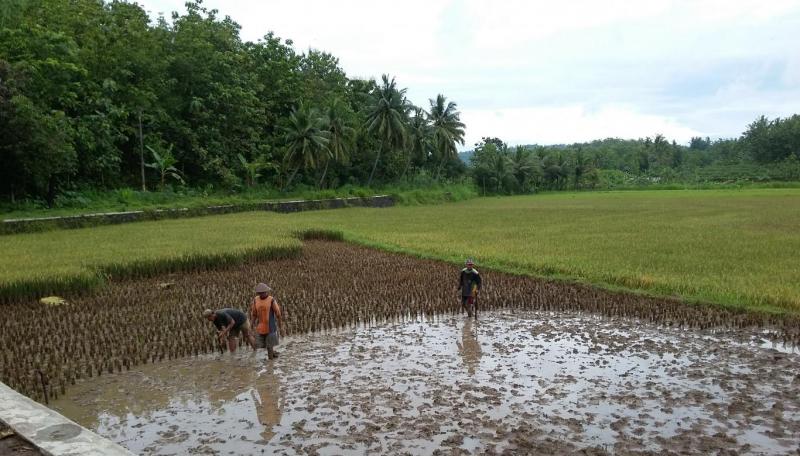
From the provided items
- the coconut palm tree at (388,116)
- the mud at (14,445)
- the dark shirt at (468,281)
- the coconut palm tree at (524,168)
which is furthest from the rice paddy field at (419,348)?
the coconut palm tree at (524,168)

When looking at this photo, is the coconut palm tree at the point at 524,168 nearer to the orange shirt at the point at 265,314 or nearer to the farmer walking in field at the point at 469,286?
the farmer walking in field at the point at 469,286

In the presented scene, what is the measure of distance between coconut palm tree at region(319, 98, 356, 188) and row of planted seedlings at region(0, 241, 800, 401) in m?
25.1

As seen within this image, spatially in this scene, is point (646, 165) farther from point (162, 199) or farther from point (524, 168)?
point (162, 199)

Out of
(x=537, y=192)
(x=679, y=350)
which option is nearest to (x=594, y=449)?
(x=679, y=350)

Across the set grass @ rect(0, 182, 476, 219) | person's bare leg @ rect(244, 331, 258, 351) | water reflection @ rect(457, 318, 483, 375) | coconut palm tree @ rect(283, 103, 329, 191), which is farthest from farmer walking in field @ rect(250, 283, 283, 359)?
coconut palm tree @ rect(283, 103, 329, 191)

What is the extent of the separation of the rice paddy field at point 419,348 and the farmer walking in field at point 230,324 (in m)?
0.25

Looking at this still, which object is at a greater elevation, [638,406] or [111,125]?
[111,125]

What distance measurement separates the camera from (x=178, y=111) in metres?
34.9

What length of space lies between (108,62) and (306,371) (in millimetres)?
28583

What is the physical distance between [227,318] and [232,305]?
2.86m

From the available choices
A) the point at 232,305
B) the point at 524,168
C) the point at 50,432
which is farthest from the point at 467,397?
the point at 524,168

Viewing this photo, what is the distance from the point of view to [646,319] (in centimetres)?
939

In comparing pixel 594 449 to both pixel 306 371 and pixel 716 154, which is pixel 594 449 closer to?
pixel 306 371

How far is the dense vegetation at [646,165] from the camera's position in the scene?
59.3 meters
